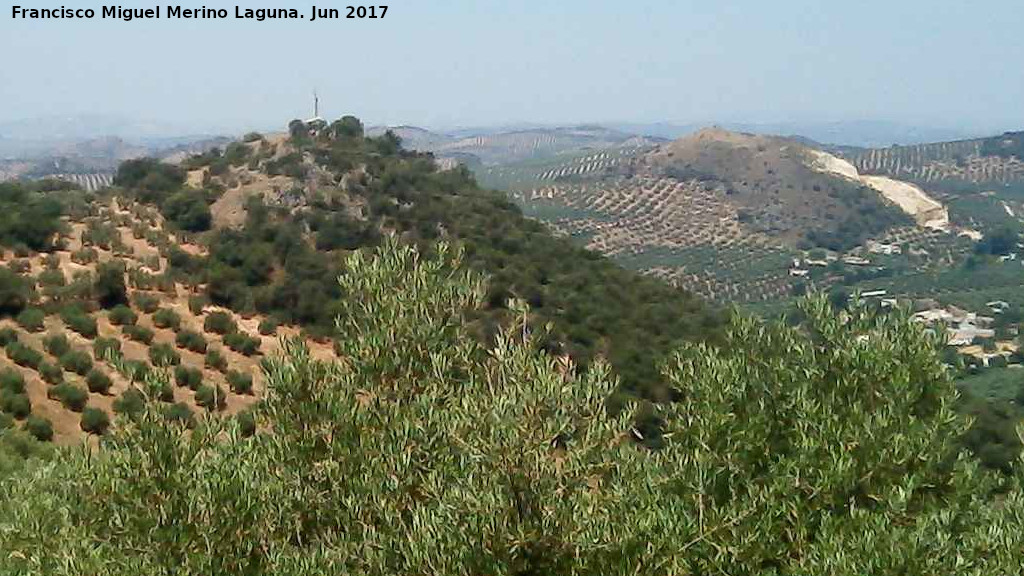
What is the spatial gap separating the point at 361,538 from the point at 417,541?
111 centimetres

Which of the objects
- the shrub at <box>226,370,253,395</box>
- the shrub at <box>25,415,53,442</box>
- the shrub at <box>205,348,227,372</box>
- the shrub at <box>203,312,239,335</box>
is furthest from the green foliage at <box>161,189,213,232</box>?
the shrub at <box>25,415,53,442</box>

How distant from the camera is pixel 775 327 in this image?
397 inches

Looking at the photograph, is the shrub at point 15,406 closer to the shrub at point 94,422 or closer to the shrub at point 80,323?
the shrub at point 94,422

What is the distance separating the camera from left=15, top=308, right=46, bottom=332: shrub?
25.5 m

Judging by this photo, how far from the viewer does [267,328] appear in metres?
30.4

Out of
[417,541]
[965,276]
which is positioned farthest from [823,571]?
[965,276]

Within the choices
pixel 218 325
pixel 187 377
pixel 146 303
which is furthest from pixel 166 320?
pixel 187 377

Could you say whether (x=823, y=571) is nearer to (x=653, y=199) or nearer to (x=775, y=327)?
(x=775, y=327)

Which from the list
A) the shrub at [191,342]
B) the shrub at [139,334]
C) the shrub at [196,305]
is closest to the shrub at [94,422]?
the shrub at [139,334]

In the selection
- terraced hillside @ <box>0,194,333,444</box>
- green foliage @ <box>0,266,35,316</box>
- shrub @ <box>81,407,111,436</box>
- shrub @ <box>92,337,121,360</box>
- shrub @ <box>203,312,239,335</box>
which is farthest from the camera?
shrub @ <box>203,312,239,335</box>

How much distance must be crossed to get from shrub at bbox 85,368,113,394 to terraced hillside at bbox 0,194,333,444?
3cm

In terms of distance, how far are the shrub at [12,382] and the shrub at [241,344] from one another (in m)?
6.90

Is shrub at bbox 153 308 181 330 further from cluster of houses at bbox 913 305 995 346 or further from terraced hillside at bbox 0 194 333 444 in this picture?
cluster of houses at bbox 913 305 995 346

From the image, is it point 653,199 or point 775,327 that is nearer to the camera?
point 775,327
